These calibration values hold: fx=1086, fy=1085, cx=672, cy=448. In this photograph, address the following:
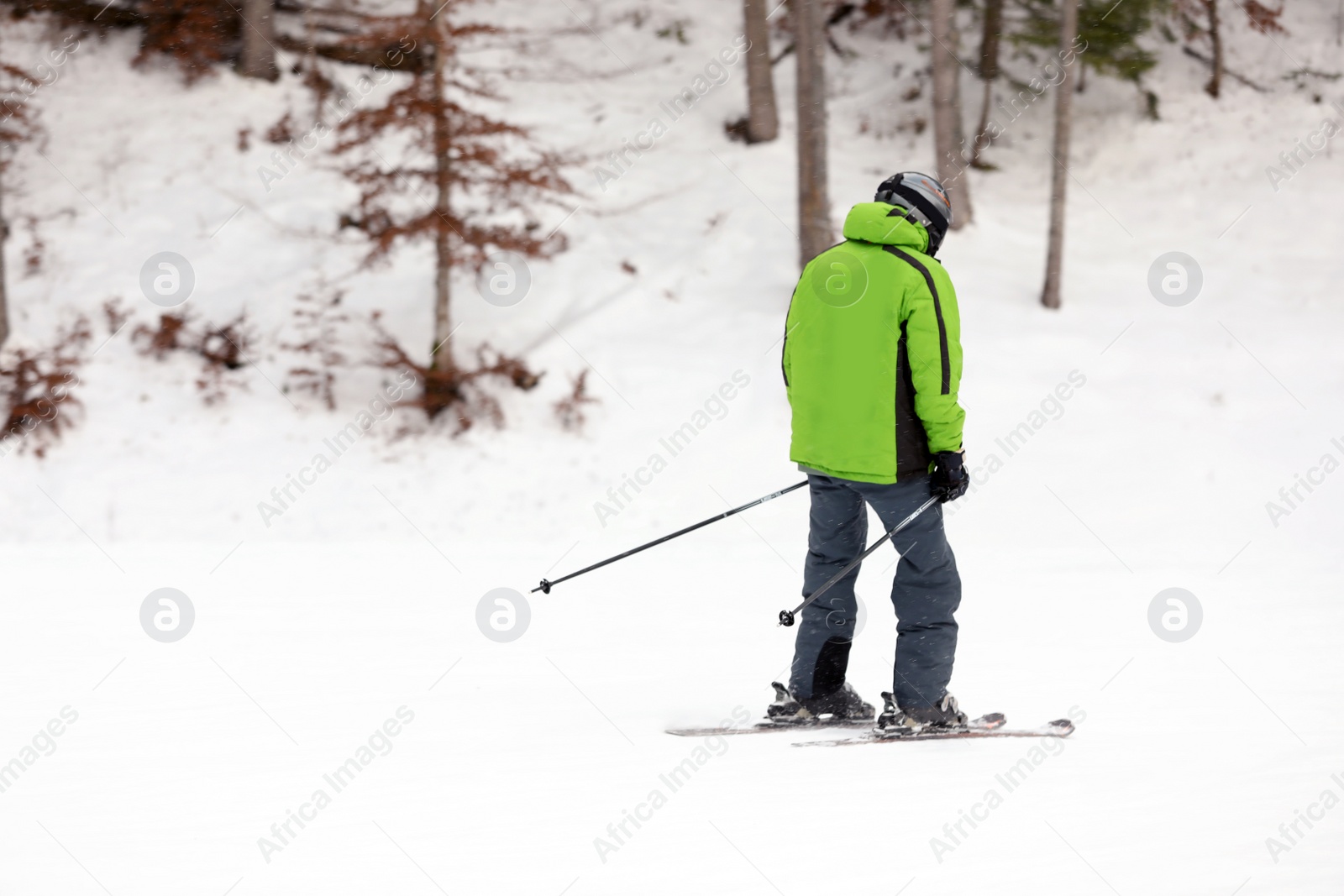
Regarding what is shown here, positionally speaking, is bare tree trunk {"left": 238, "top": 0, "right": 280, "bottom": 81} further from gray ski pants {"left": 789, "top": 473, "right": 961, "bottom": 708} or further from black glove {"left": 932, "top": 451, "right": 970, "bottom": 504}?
black glove {"left": 932, "top": 451, "right": 970, "bottom": 504}

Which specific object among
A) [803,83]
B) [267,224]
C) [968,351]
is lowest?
[968,351]

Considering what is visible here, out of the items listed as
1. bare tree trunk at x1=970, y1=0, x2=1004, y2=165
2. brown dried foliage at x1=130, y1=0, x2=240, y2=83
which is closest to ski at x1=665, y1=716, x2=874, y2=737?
bare tree trunk at x1=970, y1=0, x2=1004, y2=165

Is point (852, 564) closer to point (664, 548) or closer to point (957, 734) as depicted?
point (957, 734)

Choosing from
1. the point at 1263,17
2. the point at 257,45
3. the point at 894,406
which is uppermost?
the point at 257,45

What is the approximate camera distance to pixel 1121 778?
12.2 feet

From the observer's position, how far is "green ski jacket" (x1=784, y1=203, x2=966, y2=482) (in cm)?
402

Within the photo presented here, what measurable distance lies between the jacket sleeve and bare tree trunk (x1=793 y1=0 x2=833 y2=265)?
7.79 m

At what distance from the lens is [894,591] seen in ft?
14.4

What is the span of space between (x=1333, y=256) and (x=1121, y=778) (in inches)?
503

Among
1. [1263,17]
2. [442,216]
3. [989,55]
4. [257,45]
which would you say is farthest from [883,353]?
[1263,17]

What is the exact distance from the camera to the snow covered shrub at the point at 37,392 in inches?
412

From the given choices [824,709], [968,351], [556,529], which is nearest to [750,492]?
[556,529]

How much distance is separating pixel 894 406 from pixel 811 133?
8304mm

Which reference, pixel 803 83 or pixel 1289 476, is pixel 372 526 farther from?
pixel 1289 476
